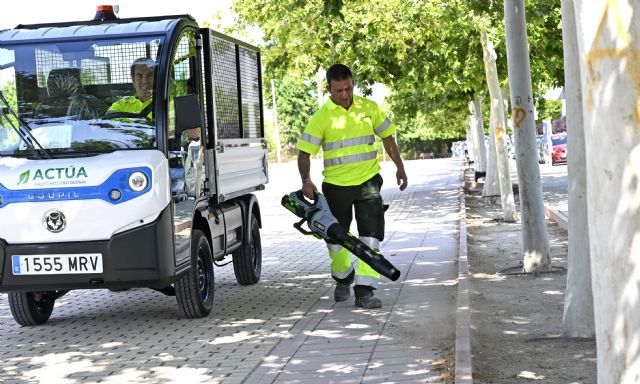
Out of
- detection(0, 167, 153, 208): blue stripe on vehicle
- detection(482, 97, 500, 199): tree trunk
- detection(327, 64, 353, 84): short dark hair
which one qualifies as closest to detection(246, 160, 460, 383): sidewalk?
detection(0, 167, 153, 208): blue stripe on vehicle

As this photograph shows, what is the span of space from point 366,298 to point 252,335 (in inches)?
55.7

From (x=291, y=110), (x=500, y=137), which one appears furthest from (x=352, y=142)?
(x=291, y=110)

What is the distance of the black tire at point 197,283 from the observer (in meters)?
10.3

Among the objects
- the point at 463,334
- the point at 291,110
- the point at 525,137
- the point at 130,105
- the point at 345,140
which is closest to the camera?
the point at 463,334

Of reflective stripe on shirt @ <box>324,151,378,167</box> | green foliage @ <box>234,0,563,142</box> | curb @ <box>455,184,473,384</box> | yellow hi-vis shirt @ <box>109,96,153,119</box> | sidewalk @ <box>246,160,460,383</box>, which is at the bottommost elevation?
sidewalk @ <box>246,160,460,383</box>

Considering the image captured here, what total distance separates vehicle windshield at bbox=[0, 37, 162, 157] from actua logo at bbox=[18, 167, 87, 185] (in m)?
0.38

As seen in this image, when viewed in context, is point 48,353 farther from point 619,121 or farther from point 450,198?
point 450,198

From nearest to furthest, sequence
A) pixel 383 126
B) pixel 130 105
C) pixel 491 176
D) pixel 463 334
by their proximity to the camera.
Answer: pixel 463 334 < pixel 130 105 < pixel 383 126 < pixel 491 176

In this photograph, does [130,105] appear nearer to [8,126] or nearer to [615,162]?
[8,126]

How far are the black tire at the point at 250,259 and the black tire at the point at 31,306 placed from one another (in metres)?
2.26

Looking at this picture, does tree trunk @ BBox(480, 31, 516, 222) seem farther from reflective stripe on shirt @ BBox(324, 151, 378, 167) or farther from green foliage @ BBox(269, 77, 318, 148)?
green foliage @ BBox(269, 77, 318, 148)

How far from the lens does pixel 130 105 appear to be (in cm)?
1012

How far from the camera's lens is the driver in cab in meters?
10.1

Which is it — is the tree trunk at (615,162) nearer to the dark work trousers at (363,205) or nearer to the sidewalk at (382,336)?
the sidewalk at (382,336)
